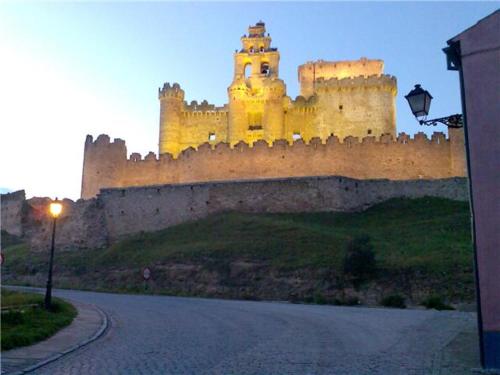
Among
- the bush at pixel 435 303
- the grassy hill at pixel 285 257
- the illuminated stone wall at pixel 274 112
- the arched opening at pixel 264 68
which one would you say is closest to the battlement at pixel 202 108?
the illuminated stone wall at pixel 274 112

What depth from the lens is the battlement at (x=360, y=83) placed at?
186 feet

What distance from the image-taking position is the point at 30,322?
14320 mm

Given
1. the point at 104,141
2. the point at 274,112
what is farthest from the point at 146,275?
the point at 274,112

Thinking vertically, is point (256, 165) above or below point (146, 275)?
above

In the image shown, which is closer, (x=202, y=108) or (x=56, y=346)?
(x=56, y=346)

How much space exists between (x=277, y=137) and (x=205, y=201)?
1908cm

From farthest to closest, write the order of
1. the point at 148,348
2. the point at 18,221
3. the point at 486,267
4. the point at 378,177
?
the point at 18,221 < the point at 378,177 < the point at 148,348 < the point at 486,267

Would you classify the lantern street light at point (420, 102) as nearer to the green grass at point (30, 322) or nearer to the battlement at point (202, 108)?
the green grass at point (30, 322)

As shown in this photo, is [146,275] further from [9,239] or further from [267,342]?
[9,239]

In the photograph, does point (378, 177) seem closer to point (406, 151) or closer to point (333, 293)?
point (406, 151)

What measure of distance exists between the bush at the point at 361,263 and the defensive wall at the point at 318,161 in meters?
17.9

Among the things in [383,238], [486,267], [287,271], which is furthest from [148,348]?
[383,238]

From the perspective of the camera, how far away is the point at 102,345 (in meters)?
12.2

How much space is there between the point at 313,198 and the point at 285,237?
733 centimetres
